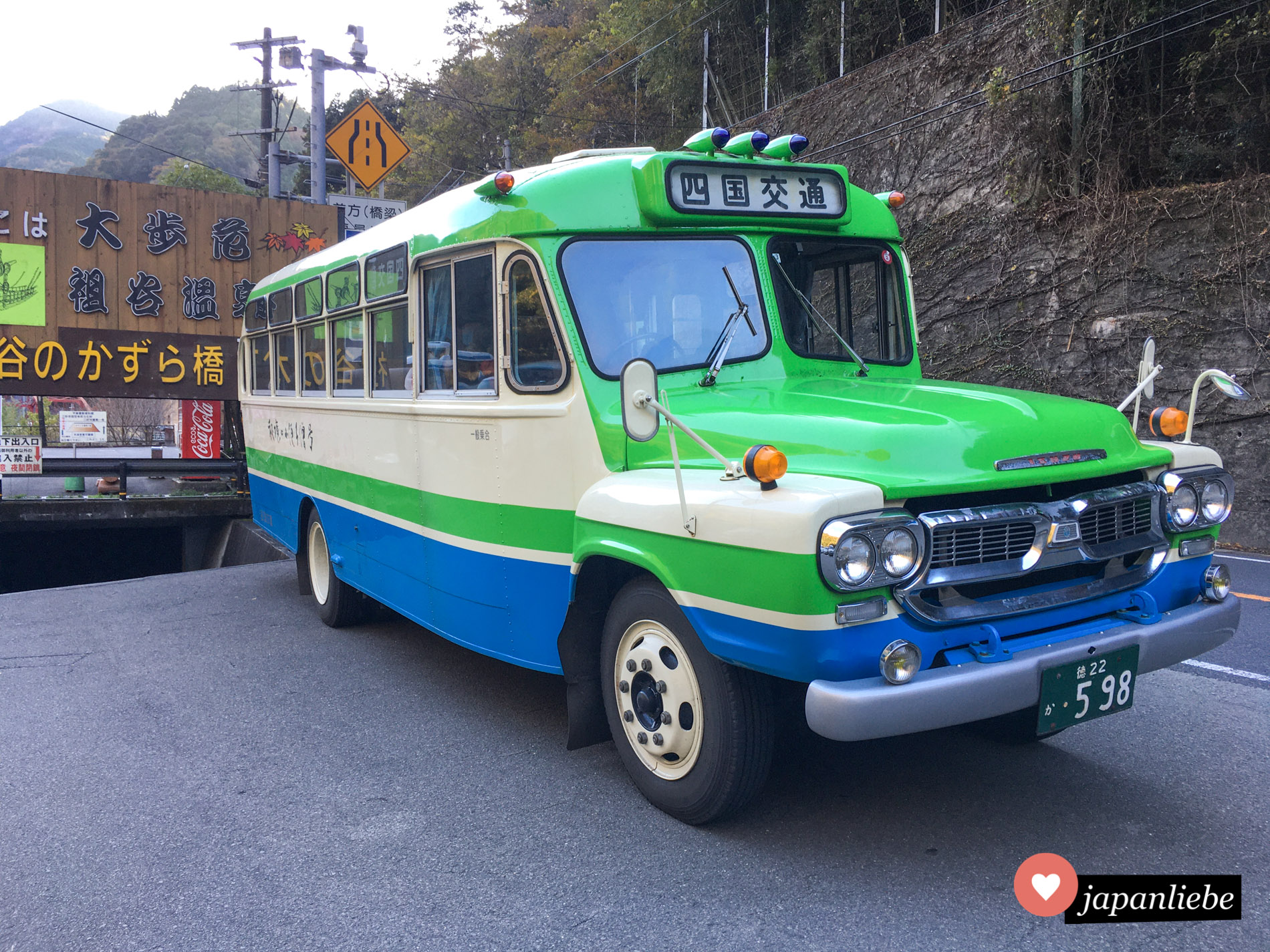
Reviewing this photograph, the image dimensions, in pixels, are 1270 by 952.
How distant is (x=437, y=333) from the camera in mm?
4934

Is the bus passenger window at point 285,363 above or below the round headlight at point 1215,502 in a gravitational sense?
above

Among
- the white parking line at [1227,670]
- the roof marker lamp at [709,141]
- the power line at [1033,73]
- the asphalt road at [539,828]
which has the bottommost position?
the asphalt road at [539,828]

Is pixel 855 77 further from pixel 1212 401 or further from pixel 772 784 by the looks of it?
pixel 772 784

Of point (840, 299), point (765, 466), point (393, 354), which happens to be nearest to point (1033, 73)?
point (840, 299)

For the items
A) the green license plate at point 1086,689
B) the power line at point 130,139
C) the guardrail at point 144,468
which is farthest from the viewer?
the power line at point 130,139

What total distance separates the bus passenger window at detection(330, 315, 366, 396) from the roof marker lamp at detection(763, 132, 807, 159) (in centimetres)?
274

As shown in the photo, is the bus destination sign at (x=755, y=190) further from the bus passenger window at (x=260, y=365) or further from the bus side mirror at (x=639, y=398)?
the bus passenger window at (x=260, y=365)

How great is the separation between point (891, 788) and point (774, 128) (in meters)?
18.9

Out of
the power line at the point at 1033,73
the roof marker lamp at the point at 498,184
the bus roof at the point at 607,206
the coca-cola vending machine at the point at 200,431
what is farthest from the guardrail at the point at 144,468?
the power line at the point at 1033,73

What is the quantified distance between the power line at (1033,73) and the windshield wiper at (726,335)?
10.3 m

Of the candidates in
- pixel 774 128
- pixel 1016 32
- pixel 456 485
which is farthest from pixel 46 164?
pixel 456 485

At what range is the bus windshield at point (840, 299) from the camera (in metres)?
4.41

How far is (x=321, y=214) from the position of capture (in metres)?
15.5

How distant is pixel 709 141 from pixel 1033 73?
12.2 m
